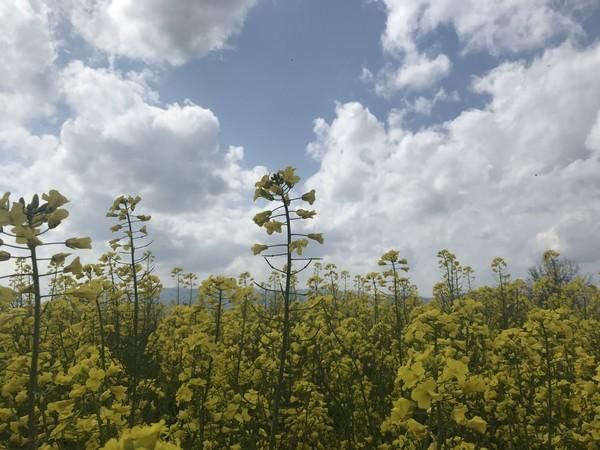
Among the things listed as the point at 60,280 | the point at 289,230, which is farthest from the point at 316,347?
the point at 60,280

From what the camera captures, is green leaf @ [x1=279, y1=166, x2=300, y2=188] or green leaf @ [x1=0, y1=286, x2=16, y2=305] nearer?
green leaf @ [x1=0, y1=286, x2=16, y2=305]

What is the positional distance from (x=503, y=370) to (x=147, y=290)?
5.45 meters

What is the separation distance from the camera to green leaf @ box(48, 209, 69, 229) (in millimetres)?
2623

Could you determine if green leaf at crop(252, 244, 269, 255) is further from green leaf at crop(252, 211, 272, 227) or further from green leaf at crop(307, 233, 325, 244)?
green leaf at crop(307, 233, 325, 244)

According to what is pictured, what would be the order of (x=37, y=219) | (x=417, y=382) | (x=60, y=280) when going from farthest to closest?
(x=60, y=280) < (x=37, y=219) < (x=417, y=382)

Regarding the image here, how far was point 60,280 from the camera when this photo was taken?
913 cm

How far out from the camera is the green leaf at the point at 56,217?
8.61 feet

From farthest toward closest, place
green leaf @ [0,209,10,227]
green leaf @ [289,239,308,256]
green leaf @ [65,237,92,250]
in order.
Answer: green leaf @ [289,239,308,256], green leaf @ [65,237,92,250], green leaf @ [0,209,10,227]

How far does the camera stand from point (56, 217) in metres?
2.63

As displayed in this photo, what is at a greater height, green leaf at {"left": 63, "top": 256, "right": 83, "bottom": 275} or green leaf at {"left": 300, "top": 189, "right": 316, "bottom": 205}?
green leaf at {"left": 300, "top": 189, "right": 316, "bottom": 205}

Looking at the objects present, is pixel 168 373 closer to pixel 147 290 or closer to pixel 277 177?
pixel 147 290

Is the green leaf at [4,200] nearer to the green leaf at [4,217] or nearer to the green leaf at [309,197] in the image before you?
the green leaf at [4,217]

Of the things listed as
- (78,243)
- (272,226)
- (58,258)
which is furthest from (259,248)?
(58,258)

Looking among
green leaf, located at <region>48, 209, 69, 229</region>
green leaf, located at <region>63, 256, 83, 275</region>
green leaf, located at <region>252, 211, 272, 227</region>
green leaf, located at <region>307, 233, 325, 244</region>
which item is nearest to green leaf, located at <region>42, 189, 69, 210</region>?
green leaf, located at <region>48, 209, 69, 229</region>
